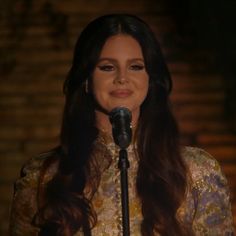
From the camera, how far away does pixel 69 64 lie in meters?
2.68

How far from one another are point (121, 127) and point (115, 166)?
0.53m

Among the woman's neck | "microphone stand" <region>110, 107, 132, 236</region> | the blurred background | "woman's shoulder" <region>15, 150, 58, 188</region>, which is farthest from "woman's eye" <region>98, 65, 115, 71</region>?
the blurred background

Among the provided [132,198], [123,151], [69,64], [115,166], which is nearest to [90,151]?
[115,166]

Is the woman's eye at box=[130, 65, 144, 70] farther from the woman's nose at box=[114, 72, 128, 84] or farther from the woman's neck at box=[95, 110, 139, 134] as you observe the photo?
the woman's neck at box=[95, 110, 139, 134]

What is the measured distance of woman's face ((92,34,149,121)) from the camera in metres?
1.86

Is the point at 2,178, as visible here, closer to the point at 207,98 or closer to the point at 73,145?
the point at 73,145

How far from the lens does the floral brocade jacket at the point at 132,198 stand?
6.01ft

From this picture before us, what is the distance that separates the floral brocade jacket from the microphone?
0.48m

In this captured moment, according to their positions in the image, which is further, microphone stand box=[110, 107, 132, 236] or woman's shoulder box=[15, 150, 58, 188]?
woman's shoulder box=[15, 150, 58, 188]

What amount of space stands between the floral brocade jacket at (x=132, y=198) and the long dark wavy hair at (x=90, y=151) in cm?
2

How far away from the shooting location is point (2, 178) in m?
2.66

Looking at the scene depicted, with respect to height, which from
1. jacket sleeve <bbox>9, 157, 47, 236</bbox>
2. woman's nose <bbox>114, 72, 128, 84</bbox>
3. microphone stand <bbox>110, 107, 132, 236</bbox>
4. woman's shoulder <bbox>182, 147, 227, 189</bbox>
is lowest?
jacket sleeve <bbox>9, 157, 47, 236</bbox>

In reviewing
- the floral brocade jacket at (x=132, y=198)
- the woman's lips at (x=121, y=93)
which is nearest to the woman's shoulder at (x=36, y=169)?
the floral brocade jacket at (x=132, y=198)

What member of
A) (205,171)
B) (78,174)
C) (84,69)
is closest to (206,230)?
(205,171)
